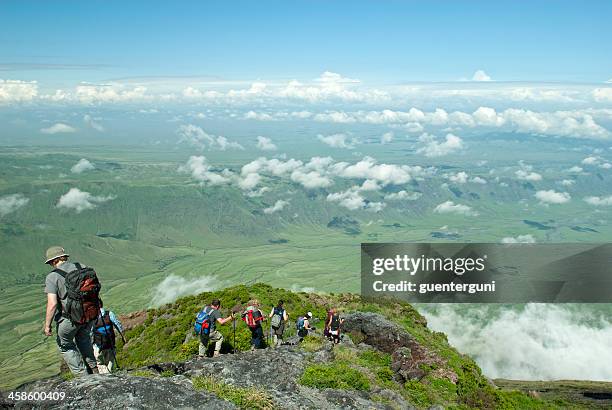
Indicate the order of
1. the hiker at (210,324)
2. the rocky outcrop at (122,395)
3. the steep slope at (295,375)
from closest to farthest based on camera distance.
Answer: the rocky outcrop at (122,395)
the steep slope at (295,375)
the hiker at (210,324)

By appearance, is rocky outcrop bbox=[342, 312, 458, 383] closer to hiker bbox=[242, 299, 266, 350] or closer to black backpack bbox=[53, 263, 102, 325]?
hiker bbox=[242, 299, 266, 350]

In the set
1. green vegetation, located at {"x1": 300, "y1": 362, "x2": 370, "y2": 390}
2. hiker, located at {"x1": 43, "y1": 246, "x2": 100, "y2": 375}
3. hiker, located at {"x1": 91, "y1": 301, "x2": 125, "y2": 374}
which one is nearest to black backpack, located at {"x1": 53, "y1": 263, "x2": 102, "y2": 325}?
hiker, located at {"x1": 43, "y1": 246, "x2": 100, "y2": 375}

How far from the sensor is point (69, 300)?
12.2 m

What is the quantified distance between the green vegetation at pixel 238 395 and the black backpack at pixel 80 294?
3.67m

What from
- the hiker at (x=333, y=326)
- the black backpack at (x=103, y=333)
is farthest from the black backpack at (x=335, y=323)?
the black backpack at (x=103, y=333)

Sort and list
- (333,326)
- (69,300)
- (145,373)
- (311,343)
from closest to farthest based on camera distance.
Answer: (69,300)
(145,373)
(311,343)
(333,326)

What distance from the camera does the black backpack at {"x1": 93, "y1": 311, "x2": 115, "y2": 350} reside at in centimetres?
1550

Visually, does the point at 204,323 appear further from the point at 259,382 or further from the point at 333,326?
the point at 333,326

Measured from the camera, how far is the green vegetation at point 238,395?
12453 millimetres

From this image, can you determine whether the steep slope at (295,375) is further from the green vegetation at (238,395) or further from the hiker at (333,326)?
the hiker at (333,326)

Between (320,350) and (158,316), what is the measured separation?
979 inches

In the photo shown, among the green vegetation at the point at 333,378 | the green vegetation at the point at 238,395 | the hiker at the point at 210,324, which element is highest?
the green vegetation at the point at 238,395

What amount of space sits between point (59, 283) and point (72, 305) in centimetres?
69

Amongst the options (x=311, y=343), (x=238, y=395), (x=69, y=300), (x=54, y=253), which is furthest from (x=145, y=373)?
(x=311, y=343)
